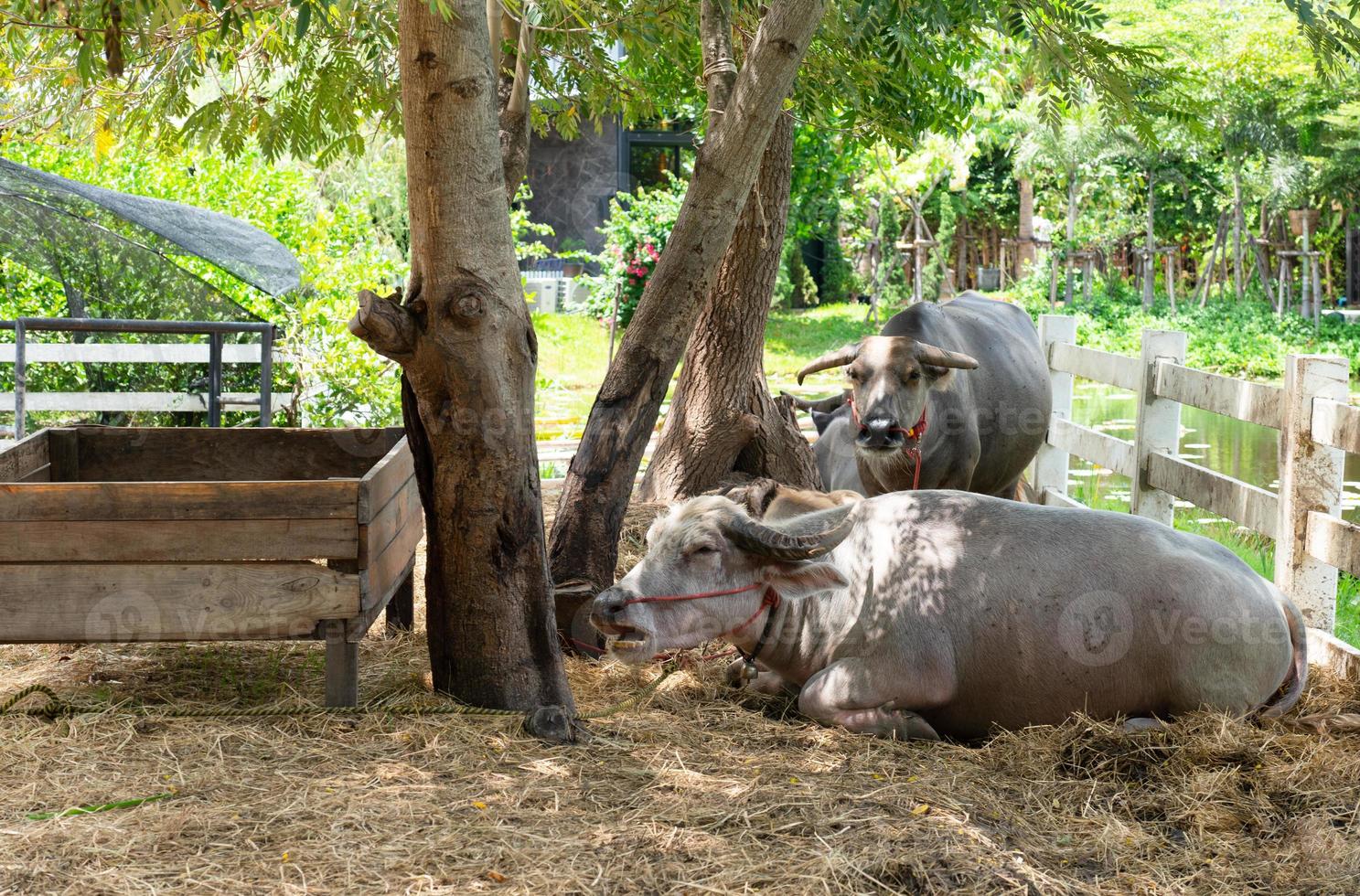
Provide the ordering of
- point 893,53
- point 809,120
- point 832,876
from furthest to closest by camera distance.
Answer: point 809,120 → point 893,53 → point 832,876

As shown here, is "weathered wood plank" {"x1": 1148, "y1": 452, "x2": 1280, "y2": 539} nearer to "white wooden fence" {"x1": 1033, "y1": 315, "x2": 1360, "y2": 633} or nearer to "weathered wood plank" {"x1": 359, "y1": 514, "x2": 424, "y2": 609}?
"white wooden fence" {"x1": 1033, "y1": 315, "x2": 1360, "y2": 633}

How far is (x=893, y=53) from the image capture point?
248 inches

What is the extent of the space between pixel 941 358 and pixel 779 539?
2.71 meters

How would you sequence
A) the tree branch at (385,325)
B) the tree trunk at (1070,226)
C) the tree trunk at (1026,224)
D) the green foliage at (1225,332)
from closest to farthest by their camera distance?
the tree branch at (385,325) < the green foliage at (1225,332) < the tree trunk at (1070,226) < the tree trunk at (1026,224)

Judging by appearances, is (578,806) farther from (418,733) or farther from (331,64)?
(331,64)

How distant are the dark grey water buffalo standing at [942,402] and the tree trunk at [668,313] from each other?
1.56 meters

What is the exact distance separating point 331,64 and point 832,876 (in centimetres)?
562

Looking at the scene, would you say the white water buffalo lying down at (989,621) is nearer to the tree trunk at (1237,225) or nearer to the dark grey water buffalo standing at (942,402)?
the dark grey water buffalo standing at (942,402)

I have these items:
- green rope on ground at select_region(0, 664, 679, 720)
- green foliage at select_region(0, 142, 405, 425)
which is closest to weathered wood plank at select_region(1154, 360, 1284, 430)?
green rope on ground at select_region(0, 664, 679, 720)

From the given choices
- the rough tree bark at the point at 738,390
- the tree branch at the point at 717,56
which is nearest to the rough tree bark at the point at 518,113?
the tree branch at the point at 717,56

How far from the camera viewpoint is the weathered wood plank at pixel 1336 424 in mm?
5145

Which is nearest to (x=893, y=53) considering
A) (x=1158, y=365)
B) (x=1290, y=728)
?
(x=1158, y=365)

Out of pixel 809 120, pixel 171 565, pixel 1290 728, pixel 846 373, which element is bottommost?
pixel 1290 728

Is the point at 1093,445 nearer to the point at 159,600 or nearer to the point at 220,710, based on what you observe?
the point at 220,710
